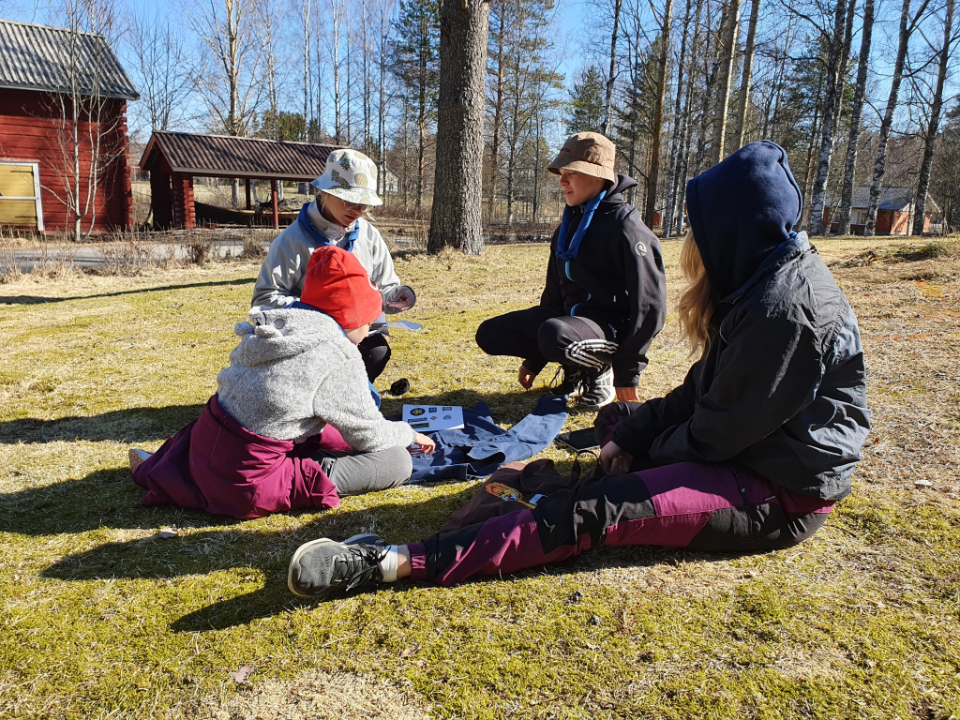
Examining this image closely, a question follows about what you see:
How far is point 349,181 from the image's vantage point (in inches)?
140

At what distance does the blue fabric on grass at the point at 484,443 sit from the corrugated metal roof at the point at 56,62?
21.2m

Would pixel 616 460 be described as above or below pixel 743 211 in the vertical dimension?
below

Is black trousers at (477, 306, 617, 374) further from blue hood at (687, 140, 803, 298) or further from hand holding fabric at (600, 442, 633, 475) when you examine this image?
blue hood at (687, 140, 803, 298)

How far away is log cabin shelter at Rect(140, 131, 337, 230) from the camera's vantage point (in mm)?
21234

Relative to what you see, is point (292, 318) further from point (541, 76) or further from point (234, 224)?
point (541, 76)

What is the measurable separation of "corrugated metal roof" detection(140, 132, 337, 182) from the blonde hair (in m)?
21.5

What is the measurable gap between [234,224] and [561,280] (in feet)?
82.4

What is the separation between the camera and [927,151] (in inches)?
880

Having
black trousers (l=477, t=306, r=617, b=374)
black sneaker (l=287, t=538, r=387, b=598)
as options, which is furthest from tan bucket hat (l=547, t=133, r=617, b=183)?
black sneaker (l=287, t=538, r=387, b=598)

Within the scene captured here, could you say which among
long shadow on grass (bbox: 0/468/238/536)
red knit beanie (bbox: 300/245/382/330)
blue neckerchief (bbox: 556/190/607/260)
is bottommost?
long shadow on grass (bbox: 0/468/238/536)

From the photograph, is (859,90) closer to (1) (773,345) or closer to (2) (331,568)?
(1) (773,345)

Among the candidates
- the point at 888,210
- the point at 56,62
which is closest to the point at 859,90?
the point at 56,62

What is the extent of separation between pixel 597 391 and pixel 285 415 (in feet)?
7.23

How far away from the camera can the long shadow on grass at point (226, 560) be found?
2100mm
